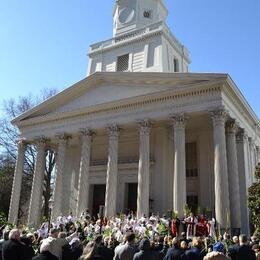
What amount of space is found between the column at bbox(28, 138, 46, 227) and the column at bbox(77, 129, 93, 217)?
167 inches

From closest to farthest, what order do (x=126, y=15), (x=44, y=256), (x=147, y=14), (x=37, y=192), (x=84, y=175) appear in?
(x=44, y=256) < (x=84, y=175) < (x=37, y=192) < (x=147, y=14) < (x=126, y=15)

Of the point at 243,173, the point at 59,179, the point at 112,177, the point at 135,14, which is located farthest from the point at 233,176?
the point at 135,14

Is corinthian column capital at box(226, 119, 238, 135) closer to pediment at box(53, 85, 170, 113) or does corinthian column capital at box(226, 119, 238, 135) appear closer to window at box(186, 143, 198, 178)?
window at box(186, 143, 198, 178)

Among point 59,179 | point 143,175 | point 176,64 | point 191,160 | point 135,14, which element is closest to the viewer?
point 143,175

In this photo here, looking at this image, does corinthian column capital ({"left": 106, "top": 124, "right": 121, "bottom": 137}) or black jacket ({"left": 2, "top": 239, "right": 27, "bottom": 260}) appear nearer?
black jacket ({"left": 2, "top": 239, "right": 27, "bottom": 260})

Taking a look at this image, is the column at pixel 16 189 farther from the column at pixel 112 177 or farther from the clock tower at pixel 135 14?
the clock tower at pixel 135 14

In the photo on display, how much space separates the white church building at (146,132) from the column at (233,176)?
6 cm

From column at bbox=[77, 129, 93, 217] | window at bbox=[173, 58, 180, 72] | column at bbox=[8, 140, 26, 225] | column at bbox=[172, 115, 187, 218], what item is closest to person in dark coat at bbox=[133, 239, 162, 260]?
column at bbox=[172, 115, 187, 218]

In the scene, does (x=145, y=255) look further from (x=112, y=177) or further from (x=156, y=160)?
(x=156, y=160)

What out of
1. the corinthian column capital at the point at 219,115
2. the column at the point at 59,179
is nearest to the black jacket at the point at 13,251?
the corinthian column capital at the point at 219,115

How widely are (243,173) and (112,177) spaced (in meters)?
8.76

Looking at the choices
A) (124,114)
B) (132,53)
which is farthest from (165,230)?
(132,53)

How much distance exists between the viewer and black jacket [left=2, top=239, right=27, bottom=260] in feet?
19.9

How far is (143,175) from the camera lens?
21.2 m
